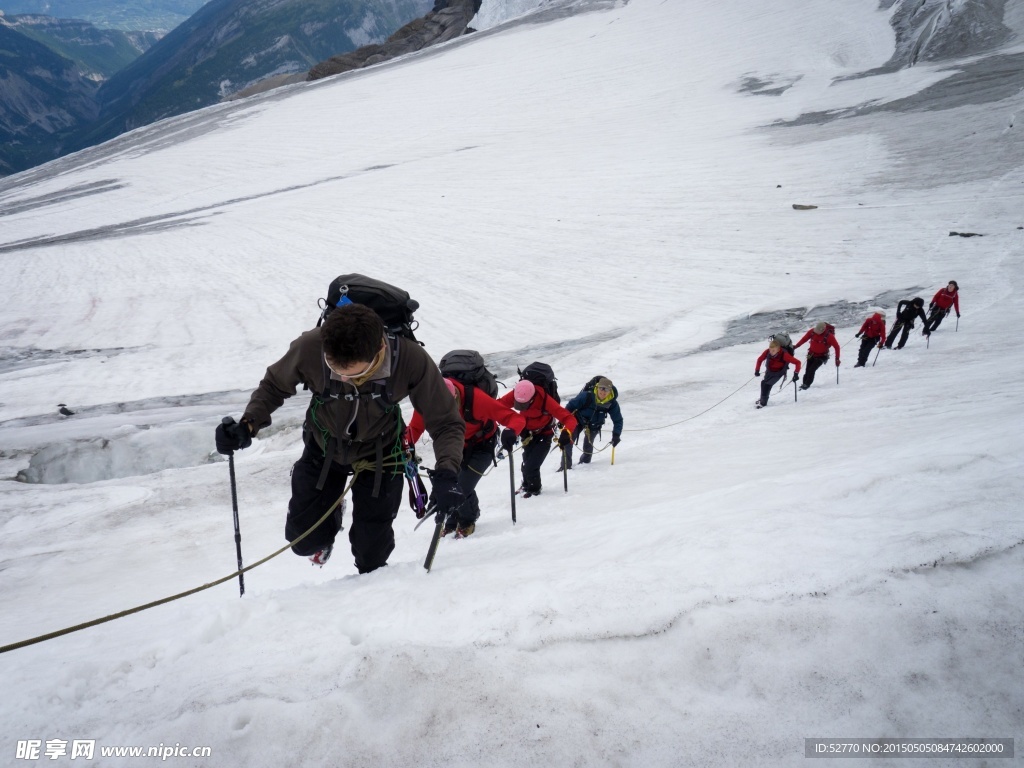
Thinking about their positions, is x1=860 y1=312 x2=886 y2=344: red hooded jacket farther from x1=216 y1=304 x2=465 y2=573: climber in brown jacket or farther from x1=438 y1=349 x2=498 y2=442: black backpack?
x1=216 y1=304 x2=465 y2=573: climber in brown jacket

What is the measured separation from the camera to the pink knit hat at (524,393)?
17.5ft

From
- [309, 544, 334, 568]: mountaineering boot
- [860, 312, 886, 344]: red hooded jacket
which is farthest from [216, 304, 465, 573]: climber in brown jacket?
[860, 312, 886, 344]: red hooded jacket

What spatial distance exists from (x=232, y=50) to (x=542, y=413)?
18576 cm

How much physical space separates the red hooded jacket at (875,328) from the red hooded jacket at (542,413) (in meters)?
7.06

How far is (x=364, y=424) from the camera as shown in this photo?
3168mm

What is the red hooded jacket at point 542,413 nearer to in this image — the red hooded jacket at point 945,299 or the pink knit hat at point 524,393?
the pink knit hat at point 524,393

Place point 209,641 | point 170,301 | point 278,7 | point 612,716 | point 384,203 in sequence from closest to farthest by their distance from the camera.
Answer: point 612,716 < point 209,641 < point 170,301 < point 384,203 < point 278,7

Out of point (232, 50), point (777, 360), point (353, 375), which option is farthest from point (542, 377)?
point (232, 50)

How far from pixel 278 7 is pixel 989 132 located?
195 meters

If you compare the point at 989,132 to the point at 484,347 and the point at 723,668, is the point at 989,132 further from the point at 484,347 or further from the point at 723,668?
the point at 723,668

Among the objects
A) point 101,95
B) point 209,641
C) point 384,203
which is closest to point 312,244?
point 384,203

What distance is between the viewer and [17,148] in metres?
131

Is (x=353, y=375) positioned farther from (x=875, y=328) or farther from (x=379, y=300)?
(x=875, y=328)

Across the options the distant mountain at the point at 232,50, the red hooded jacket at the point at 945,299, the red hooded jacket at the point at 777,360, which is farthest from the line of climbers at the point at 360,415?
the distant mountain at the point at 232,50
